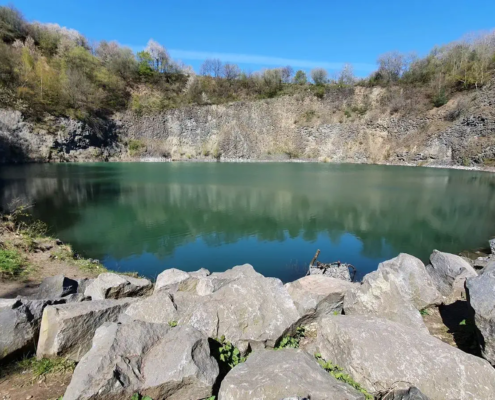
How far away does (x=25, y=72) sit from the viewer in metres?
56.8

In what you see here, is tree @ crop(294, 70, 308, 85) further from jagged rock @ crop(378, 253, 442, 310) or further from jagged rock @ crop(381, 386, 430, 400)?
jagged rock @ crop(381, 386, 430, 400)

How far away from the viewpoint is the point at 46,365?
414cm

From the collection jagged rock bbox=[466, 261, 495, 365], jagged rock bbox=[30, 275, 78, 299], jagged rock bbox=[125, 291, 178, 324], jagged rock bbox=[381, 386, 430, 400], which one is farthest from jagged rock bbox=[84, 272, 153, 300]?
jagged rock bbox=[466, 261, 495, 365]

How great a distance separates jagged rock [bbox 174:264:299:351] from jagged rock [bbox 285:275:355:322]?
0.48 metres

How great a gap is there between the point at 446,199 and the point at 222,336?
86.6 ft

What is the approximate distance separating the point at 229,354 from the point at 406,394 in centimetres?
221

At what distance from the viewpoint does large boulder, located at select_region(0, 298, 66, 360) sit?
4258mm

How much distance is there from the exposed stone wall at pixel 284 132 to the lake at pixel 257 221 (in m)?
25.5

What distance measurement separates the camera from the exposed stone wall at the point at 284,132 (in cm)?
5366

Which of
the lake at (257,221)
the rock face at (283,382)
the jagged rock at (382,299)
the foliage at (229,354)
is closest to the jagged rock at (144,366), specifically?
the rock face at (283,382)

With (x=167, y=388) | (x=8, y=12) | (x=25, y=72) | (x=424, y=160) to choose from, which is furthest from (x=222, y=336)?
(x=8, y=12)

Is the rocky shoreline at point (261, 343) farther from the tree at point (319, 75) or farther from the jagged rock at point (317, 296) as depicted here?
the tree at point (319, 75)

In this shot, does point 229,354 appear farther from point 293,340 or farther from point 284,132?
point 284,132

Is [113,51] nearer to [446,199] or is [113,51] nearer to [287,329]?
[446,199]
